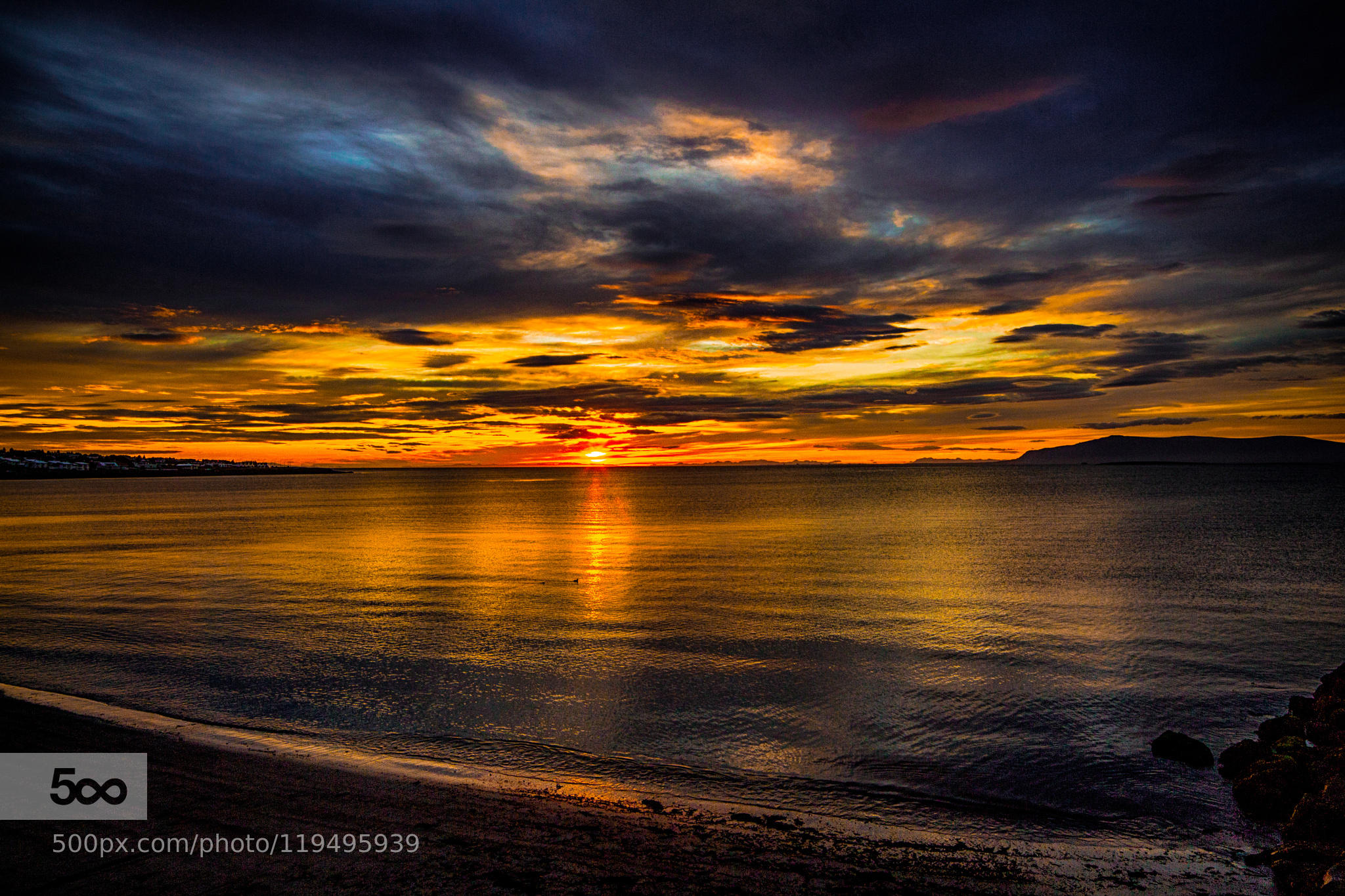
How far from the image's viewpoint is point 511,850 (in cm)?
827

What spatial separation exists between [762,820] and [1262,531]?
64.3 meters

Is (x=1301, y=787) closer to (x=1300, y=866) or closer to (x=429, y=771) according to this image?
(x=1300, y=866)

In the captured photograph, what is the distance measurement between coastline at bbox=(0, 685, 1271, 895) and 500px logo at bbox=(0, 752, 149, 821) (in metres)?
0.26

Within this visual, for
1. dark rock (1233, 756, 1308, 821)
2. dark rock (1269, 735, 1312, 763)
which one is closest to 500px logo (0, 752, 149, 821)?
dark rock (1233, 756, 1308, 821)

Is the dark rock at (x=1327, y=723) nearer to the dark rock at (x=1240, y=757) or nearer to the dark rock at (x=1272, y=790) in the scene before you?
the dark rock at (x=1240, y=757)

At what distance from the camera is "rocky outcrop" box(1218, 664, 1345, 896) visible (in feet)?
26.7

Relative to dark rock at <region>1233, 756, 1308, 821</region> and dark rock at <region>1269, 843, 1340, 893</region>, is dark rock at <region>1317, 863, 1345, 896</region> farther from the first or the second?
dark rock at <region>1233, 756, 1308, 821</region>

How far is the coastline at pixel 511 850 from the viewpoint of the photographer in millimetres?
7535

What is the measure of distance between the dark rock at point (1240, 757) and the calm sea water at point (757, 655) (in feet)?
1.21

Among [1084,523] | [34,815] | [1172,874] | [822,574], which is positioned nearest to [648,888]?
[1172,874]

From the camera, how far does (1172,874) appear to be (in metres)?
8.59

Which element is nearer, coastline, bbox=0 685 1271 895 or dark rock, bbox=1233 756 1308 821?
coastline, bbox=0 685 1271 895

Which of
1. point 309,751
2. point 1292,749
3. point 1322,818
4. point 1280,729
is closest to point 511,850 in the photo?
point 309,751

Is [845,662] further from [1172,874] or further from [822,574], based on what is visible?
[822,574]
